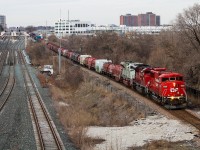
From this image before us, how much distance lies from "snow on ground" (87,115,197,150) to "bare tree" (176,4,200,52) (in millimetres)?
23232

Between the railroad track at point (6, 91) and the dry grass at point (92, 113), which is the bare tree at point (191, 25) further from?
the railroad track at point (6, 91)

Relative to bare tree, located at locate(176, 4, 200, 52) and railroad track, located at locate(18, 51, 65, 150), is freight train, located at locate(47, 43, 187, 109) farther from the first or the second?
bare tree, located at locate(176, 4, 200, 52)

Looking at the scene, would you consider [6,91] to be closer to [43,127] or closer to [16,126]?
[16,126]

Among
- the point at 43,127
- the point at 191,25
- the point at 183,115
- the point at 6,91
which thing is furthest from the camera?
the point at 191,25

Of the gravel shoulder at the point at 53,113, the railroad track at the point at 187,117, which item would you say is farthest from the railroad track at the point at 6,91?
the railroad track at the point at 187,117

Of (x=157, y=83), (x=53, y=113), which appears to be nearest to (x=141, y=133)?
(x=157, y=83)

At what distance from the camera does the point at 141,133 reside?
19.8 m

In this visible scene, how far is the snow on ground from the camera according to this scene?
711 inches

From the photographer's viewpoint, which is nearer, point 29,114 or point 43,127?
point 43,127

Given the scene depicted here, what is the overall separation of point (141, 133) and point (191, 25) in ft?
96.5

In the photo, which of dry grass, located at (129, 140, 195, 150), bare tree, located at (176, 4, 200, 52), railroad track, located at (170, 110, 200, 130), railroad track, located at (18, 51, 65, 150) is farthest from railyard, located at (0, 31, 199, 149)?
bare tree, located at (176, 4, 200, 52)

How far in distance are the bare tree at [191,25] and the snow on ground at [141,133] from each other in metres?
23.2

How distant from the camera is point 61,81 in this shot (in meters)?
52.1

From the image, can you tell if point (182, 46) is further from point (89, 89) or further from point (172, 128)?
point (172, 128)
